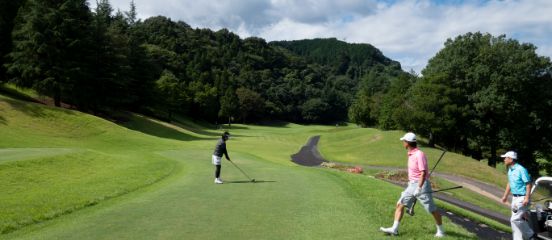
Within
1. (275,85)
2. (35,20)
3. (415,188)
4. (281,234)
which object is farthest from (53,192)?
(275,85)

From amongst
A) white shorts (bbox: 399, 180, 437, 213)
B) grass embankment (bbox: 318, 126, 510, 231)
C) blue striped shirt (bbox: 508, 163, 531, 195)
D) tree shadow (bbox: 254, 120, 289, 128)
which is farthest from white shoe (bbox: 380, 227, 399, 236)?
tree shadow (bbox: 254, 120, 289, 128)

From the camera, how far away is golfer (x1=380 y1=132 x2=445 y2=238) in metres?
10.1

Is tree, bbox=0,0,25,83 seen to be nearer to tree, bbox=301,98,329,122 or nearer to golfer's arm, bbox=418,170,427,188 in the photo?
golfer's arm, bbox=418,170,427,188

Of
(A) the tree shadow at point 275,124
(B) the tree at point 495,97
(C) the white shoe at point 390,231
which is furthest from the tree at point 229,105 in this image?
(C) the white shoe at point 390,231

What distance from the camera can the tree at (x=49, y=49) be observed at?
51469 millimetres

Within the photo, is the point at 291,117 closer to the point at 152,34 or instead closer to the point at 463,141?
the point at 152,34

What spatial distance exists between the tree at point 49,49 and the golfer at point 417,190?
166ft

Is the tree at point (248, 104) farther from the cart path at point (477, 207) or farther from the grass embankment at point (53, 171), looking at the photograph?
the grass embankment at point (53, 171)

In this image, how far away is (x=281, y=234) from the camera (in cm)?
979

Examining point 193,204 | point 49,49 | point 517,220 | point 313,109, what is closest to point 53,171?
point 193,204

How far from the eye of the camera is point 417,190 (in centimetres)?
1015

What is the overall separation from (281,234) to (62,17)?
53.3 metres

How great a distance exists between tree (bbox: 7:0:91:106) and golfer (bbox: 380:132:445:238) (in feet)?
166

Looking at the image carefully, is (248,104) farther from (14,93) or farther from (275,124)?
(14,93)
